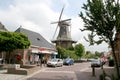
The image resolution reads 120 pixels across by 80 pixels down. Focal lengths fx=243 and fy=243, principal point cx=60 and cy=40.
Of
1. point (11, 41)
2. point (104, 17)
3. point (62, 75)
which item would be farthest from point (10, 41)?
point (104, 17)

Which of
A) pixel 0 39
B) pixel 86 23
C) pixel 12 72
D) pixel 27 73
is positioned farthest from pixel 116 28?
pixel 0 39

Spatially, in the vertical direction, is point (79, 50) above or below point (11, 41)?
above

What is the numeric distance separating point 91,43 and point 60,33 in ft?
204

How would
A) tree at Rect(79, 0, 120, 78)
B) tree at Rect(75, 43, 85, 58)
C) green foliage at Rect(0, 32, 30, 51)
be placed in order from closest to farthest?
1. tree at Rect(79, 0, 120, 78)
2. green foliage at Rect(0, 32, 30, 51)
3. tree at Rect(75, 43, 85, 58)

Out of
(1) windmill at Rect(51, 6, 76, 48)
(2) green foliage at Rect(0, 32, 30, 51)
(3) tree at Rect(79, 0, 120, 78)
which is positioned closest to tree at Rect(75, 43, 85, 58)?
(1) windmill at Rect(51, 6, 76, 48)

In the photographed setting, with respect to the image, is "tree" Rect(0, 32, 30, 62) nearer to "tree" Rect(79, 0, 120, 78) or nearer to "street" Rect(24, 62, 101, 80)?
"street" Rect(24, 62, 101, 80)

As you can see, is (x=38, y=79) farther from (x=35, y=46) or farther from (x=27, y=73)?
(x=35, y=46)

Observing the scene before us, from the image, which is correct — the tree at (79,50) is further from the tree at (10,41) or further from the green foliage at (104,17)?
the green foliage at (104,17)

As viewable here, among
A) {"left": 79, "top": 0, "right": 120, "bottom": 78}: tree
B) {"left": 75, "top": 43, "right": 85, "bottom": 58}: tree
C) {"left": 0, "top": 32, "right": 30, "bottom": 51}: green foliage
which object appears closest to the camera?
{"left": 79, "top": 0, "right": 120, "bottom": 78}: tree

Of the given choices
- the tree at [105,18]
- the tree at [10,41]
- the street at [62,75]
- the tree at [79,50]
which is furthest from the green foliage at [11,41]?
the tree at [79,50]

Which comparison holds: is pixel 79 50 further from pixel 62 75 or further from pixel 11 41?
pixel 62 75

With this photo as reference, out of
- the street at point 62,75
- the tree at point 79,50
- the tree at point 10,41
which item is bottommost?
the street at point 62,75

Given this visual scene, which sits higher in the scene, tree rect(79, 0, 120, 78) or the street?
tree rect(79, 0, 120, 78)

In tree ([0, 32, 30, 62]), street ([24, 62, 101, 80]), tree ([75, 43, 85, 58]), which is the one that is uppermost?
tree ([75, 43, 85, 58])
